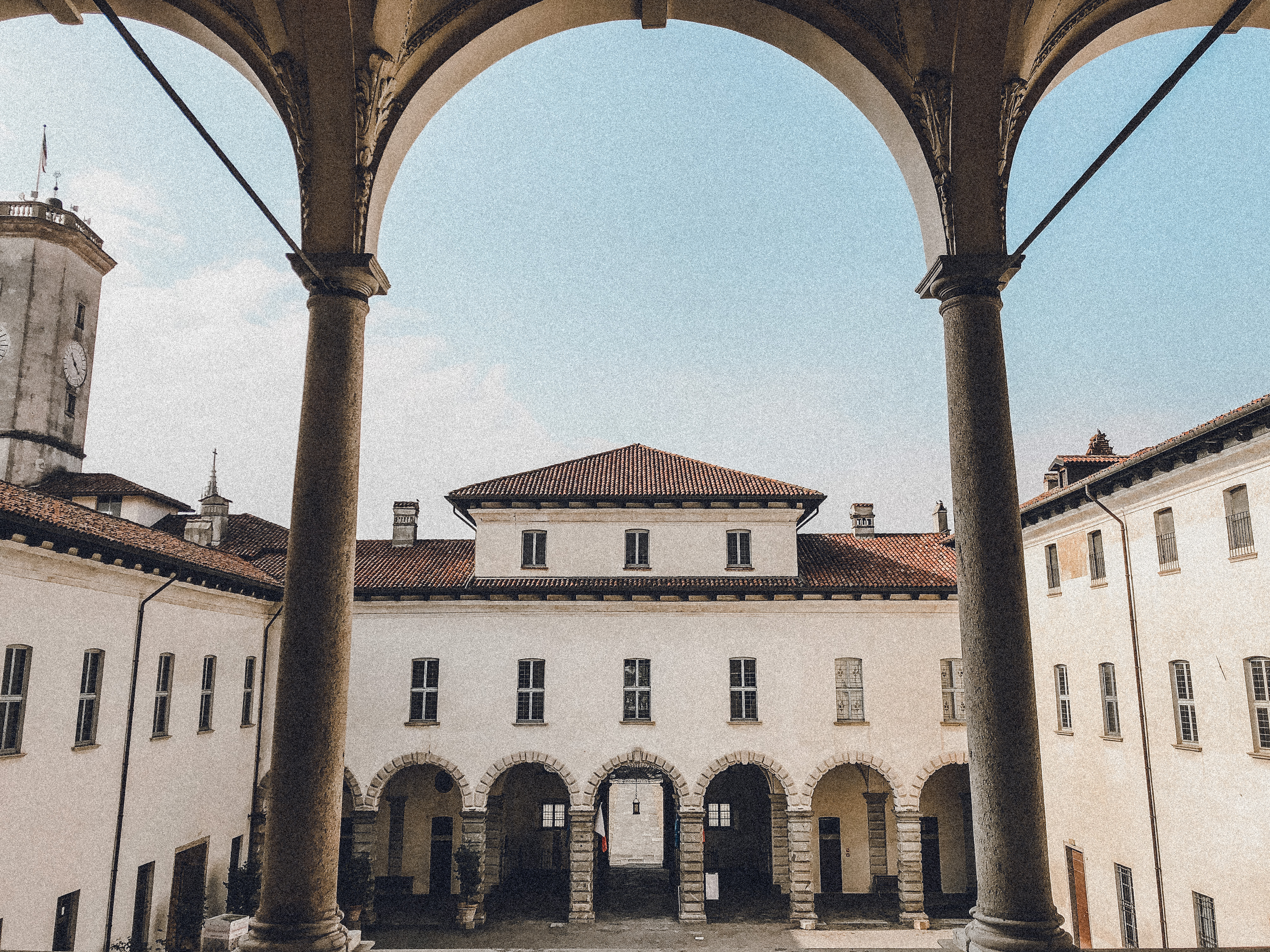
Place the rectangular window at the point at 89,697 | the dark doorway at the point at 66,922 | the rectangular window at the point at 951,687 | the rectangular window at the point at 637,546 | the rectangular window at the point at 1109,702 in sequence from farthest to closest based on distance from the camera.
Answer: the rectangular window at the point at 637,546, the rectangular window at the point at 951,687, the rectangular window at the point at 1109,702, the rectangular window at the point at 89,697, the dark doorway at the point at 66,922

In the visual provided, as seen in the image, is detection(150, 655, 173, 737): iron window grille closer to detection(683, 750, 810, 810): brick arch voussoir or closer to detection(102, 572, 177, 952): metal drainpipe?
detection(102, 572, 177, 952): metal drainpipe

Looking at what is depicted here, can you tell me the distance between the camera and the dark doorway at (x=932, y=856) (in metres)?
25.1

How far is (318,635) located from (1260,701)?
48.6ft

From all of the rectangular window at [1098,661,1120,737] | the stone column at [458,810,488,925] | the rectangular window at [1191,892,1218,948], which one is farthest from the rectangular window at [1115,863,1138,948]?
the stone column at [458,810,488,925]

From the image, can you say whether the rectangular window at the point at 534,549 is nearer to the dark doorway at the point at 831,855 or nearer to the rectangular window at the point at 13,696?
the dark doorway at the point at 831,855

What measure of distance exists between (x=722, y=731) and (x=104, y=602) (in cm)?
1455

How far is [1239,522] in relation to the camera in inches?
559

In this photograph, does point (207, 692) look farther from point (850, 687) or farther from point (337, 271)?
point (337, 271)

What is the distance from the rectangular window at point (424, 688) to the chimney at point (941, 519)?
55.2 feet

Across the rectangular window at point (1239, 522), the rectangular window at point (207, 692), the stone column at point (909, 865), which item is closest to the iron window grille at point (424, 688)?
the rectangular window at point (207, 692)

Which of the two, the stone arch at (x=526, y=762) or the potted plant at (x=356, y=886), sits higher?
the stone arch at (x=526, y=762)

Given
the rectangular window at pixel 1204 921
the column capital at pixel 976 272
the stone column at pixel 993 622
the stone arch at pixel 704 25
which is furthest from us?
the rectangular window at pixel 1204 921

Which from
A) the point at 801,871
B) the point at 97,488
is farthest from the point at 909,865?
the point at 97,488

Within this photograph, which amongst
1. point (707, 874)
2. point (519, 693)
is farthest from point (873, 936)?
point (519, 693)
